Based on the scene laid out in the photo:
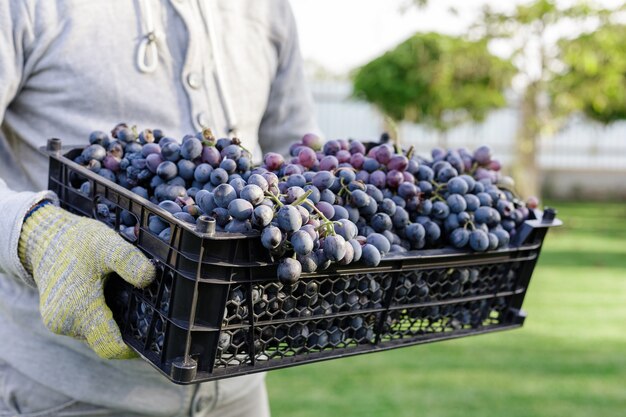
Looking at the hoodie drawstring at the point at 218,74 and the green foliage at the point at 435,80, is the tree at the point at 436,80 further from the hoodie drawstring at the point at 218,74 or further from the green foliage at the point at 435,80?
the hoodie drawstring at the point at 218,74

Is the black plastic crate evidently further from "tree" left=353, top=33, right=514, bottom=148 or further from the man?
"tree" left=353, top=33, right=514, bottom=148

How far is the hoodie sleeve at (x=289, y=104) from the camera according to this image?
1.77 metres

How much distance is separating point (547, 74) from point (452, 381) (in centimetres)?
740

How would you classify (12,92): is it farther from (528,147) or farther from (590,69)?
(528,147)

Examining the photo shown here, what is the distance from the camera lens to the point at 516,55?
10375 millimetres

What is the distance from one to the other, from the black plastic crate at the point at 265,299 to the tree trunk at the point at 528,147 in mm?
9750

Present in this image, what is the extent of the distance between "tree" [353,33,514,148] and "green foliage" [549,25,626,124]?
0.75 metres

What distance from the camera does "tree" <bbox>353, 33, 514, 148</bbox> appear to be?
34.9 feet

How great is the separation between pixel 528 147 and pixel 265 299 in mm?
10714

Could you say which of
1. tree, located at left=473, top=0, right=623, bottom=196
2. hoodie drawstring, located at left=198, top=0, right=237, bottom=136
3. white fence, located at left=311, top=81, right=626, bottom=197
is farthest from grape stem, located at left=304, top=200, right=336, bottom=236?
white fence, located at left=311, top=81, right=626, bottom=197

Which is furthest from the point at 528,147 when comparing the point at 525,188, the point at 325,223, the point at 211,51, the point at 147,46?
the point at 325,223

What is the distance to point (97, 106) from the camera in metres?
1.45

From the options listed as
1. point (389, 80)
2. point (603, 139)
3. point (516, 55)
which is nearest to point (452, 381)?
point (516, 55)

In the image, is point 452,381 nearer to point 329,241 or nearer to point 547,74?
point 329,241
